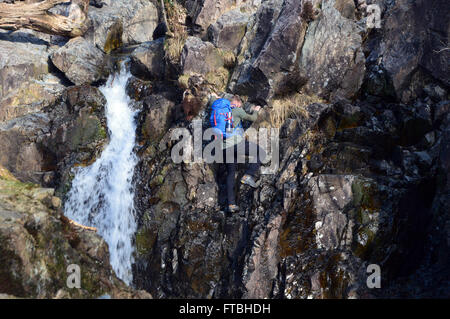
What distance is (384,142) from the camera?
28.8 feet

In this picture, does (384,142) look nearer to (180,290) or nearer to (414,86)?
(414,86)

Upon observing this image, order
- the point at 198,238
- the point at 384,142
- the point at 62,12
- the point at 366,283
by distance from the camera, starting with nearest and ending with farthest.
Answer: the point at 366,283 < the point at 384,142 < the point at 198,238 < the point at 62,12

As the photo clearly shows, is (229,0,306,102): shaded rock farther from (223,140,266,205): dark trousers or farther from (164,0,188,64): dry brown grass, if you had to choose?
(164,0,188,64): dry brown grass

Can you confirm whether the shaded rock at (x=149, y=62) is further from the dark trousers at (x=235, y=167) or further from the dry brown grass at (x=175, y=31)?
the dark trousers at (x=235, y=167)

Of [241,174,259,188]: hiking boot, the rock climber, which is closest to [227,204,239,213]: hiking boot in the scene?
the rock climber

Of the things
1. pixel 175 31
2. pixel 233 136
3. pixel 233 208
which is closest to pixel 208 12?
pixel 175 31

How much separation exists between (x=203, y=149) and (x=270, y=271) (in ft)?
13.6

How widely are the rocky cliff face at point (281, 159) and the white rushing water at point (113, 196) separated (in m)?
0.38

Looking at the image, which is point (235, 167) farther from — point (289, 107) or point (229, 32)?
point (229, 32)

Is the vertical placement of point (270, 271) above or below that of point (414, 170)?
below

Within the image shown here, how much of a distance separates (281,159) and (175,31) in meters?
7.26

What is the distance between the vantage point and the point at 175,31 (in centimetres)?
1348

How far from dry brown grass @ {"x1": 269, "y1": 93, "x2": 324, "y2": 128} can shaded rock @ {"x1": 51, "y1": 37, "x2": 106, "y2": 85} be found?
808 centimetres

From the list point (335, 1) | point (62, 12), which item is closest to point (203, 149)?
point (335, 1)
